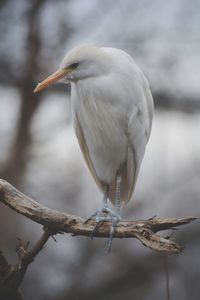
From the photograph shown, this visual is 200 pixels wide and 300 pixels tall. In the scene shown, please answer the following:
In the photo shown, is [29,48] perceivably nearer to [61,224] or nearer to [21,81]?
[21,81]

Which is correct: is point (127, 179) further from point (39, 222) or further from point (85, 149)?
point (39, 222)

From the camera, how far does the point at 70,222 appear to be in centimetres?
281

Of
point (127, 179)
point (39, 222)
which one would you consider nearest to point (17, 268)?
point (39, 222)

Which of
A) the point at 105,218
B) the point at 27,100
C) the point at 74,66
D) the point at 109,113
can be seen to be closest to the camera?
the point at 105,218

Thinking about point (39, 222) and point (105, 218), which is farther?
point (105, 218)

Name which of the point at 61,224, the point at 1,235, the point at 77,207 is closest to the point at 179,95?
the point at 77,207

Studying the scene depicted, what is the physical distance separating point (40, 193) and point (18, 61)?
4.46 feet

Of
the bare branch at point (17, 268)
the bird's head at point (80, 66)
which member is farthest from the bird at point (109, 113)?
the bare branch at point (17, 268)

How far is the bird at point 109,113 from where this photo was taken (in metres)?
3.14

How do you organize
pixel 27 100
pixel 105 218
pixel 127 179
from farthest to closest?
1. pixel 27 100
2. pixel 127 179
3. pixel 105 218

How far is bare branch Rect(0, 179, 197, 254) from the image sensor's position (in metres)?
2.71

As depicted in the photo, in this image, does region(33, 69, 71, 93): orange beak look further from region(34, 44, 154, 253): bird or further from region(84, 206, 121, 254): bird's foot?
region(84, 206, 121, 254): bird's foot

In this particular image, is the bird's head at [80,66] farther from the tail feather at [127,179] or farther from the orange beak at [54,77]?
the tail feather at [127,179]

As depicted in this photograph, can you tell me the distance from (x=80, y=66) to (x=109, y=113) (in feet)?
0.77
